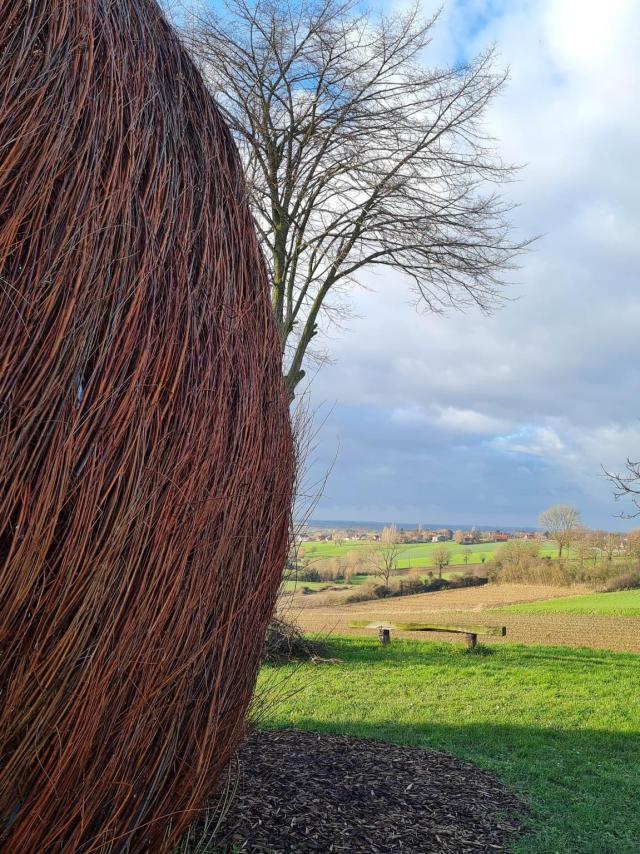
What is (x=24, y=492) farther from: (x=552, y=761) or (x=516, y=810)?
(x=552, y=761)

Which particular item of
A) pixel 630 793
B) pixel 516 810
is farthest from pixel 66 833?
pixel 630 793

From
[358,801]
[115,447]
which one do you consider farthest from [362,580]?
[115,447]

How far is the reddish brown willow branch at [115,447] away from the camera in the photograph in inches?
86.6

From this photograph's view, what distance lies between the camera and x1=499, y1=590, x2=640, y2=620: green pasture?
26658 mm

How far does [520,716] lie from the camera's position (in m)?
9.52

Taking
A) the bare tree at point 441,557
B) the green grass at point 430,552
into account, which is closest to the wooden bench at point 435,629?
the green grass at point 430,552

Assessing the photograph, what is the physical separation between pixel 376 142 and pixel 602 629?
15.8 m

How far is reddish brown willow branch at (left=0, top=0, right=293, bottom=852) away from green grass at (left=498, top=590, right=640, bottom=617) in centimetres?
2584

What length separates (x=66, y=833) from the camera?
239 cm

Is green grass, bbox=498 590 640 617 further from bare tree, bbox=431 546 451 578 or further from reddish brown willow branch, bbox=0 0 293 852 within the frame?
reddish brown willow branch, bbox=0 0 293 852

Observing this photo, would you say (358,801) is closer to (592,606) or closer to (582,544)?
(592,606)

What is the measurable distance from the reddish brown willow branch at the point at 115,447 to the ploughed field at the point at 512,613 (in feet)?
27.6

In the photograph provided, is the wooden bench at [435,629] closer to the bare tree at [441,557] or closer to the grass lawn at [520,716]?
the grass lawn at [520,716]

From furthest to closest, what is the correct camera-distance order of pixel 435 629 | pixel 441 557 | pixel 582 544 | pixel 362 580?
pixel 441 557 → pixel 582 544 → pixel 362 580 → pixel 435 629
